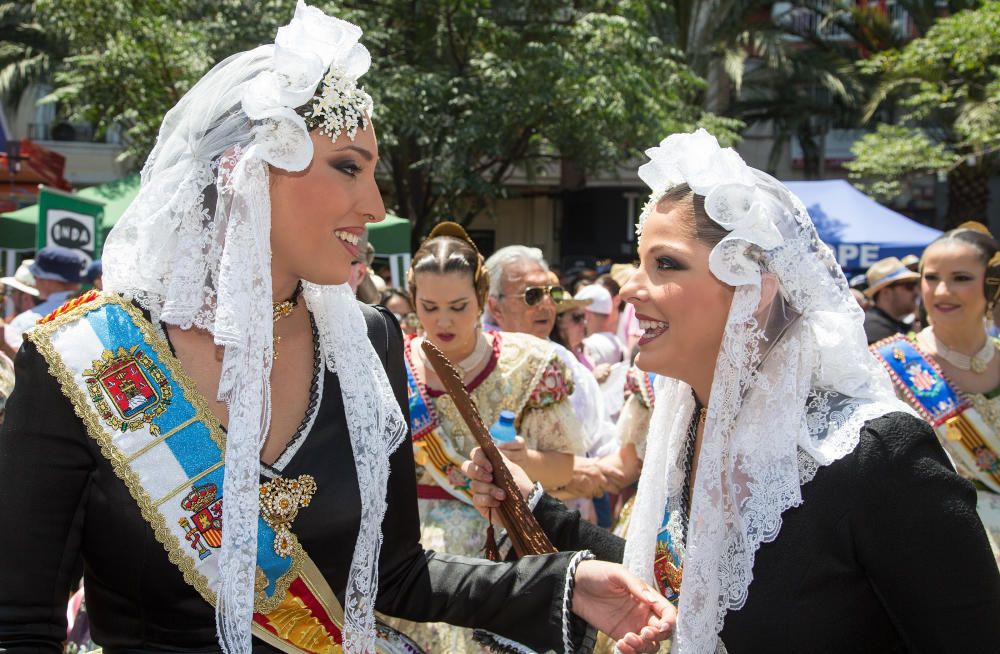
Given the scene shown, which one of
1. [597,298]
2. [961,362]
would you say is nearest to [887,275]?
[597,298]

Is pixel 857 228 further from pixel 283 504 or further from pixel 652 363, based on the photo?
pixel 283 504

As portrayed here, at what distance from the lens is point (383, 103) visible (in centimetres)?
1152

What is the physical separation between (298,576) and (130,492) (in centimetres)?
41

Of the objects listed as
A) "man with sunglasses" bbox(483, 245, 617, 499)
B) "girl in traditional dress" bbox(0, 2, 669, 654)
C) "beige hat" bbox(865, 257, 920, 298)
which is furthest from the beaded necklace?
"beige hat" bbox(865, 257, 920, 298)

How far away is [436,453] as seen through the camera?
3641mm

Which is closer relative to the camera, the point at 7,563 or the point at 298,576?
the point at 7,563

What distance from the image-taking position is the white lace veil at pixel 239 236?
1.92 metres

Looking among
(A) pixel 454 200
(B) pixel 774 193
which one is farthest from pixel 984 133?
(B) pixel 774 193

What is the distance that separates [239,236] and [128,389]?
0.39m

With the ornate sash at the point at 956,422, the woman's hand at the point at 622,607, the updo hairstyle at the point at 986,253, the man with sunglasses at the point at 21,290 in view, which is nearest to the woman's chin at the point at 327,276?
the woman's hand at the point at 622,607

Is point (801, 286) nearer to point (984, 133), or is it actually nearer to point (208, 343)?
point (208, 343)

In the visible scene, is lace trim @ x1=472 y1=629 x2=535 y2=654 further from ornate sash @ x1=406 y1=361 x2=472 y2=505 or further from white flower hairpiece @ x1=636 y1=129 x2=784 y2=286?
ornate sash @ x1=406 y1=361 x2=472 y2=505

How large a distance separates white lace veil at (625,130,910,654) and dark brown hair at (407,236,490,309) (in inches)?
69.1

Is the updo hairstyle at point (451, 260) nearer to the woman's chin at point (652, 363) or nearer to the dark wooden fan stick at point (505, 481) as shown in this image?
the dark wooden fan stick at point (505, 481)
